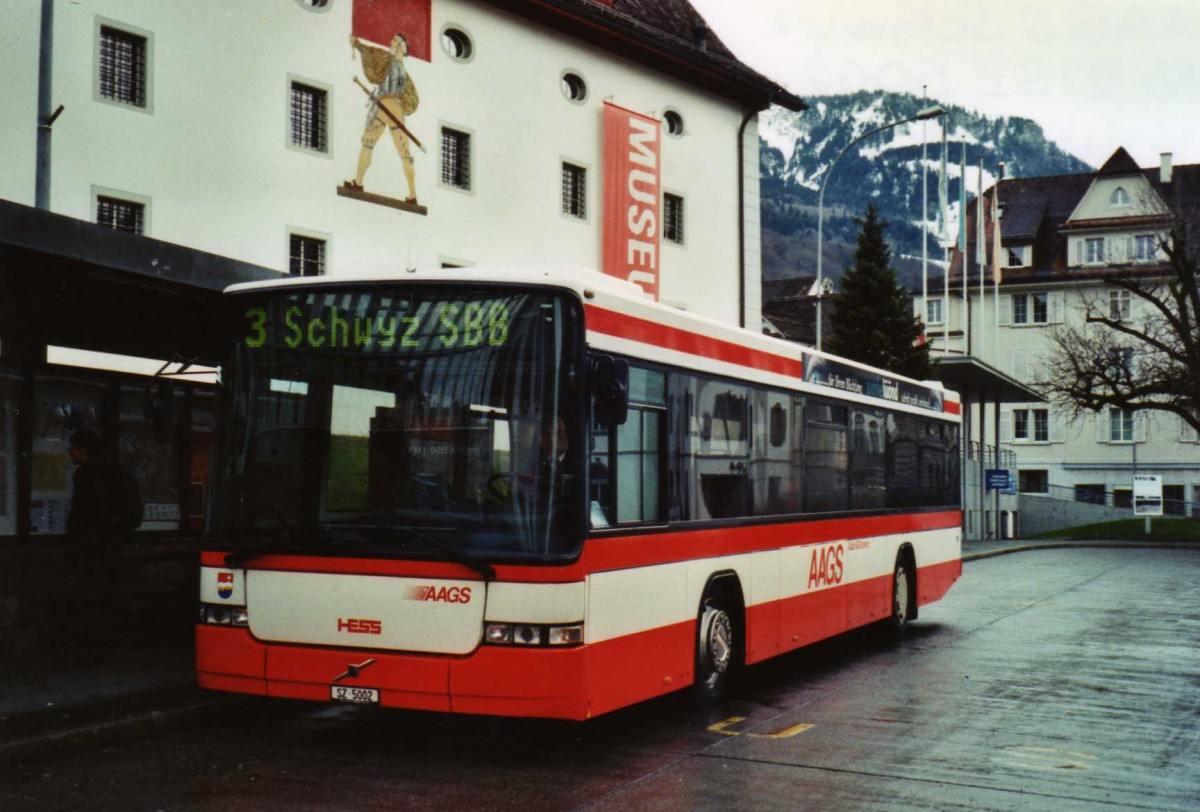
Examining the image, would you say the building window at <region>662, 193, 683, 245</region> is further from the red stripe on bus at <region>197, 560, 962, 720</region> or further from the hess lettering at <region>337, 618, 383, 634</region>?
the hess lettering at <region>337, 618, 383, 634</region>

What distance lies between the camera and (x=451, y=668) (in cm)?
830

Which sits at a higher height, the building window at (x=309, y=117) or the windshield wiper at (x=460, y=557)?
the building window at (x=309, y=117)

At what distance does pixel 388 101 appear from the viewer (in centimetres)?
2791

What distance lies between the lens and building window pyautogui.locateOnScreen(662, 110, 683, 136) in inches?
1419

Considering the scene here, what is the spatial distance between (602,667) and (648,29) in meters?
27.3

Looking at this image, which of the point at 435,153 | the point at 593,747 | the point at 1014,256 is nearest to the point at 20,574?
the point at 593,747

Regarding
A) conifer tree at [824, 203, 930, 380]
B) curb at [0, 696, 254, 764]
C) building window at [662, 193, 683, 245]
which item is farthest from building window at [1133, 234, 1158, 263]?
curb at [0, 696, 254, 764]

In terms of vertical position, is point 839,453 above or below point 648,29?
below

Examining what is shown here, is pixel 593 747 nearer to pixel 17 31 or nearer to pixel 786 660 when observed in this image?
pixel 786 660

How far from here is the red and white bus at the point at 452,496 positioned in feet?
27.1

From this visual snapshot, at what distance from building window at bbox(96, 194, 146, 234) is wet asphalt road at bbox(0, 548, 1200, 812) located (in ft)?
47.5

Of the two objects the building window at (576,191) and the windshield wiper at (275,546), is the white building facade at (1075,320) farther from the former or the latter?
the windshield wiper at (275,546)

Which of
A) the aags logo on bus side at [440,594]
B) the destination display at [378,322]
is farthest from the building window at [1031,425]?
the aags logo on bus side at [440,594]

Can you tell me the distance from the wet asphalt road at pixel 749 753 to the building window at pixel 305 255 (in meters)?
15.3
